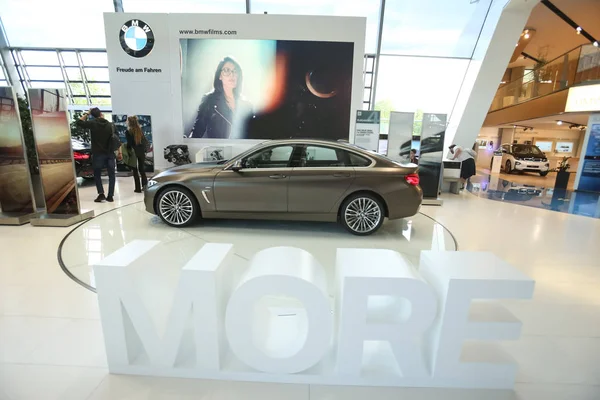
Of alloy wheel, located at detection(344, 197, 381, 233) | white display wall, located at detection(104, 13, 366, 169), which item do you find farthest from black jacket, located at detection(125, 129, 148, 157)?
alloy wheel, located at detection(344, 197, 381, 233)

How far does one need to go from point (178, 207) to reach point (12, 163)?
2.47 m

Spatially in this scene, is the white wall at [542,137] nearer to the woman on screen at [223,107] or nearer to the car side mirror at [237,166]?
the woman on screen at [223,107]

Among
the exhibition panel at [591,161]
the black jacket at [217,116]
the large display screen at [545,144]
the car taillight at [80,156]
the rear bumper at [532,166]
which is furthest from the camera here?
the large display screen at [545,144]

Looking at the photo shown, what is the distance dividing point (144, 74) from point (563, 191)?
485 inches

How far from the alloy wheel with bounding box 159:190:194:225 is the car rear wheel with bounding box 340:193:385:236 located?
6.85 feet

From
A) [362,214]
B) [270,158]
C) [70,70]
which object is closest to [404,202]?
[362,214]

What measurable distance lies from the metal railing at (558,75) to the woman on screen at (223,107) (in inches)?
404

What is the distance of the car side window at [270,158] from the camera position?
13.7ft

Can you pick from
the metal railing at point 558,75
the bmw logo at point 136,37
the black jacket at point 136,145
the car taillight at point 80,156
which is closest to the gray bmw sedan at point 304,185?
the black jacket at point 136,145

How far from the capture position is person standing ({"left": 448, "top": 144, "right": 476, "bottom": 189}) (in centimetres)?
771

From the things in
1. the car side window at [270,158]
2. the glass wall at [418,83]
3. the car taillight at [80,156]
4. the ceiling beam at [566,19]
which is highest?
the ceiling beam at [566,19]

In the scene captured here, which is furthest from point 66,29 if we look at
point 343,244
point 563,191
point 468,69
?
point 563,191

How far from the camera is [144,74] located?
28.3ft

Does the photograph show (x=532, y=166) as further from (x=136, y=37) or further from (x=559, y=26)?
(x=136, y=37)
